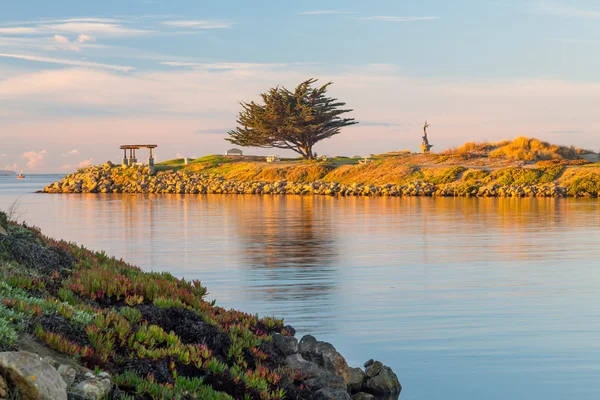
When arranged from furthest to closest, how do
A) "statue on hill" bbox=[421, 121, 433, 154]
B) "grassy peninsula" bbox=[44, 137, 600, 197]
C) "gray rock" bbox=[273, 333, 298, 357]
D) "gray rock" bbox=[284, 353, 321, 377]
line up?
1. "statue on hill" bbox=[421, 121, 433, 154]
2. "grassy peninsula" bbox=[44, 137, 600, 197]
3. "gray rock" bbox=[273, 333, 298, 357]
4. "gray rock" bbox=[284, 353, 321, 377]

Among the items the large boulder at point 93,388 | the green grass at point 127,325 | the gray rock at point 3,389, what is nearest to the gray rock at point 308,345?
the green grass at point 127,325

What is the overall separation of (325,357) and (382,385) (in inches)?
32.1

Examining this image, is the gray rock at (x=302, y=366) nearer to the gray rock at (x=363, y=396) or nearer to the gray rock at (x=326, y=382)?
the gray rock at (x=326, y=382)

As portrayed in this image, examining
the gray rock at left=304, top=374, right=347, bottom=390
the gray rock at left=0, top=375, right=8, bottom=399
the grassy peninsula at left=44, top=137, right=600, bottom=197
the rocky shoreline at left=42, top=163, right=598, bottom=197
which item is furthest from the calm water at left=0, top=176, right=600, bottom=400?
the grassy peninsula at left=44, top=137, right=600, bottom=197

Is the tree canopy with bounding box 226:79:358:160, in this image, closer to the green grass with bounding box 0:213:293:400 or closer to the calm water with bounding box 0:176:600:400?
the calm water with bounding box 0:176:600:400

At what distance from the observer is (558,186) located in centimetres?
5684

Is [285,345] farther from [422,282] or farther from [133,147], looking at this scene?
[133,147]

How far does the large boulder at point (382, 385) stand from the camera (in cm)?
906

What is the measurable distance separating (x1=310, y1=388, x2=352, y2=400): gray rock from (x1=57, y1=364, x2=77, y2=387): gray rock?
2.76m

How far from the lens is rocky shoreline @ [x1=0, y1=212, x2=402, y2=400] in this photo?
6.70 meters

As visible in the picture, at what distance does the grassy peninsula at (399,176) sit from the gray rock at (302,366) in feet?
166

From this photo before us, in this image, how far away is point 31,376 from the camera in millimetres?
5758

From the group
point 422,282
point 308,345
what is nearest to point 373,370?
point 308,345

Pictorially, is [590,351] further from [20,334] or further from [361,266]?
[361,266]
